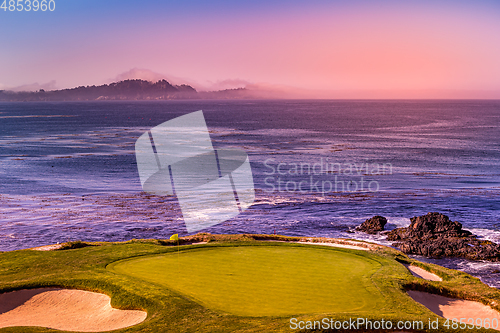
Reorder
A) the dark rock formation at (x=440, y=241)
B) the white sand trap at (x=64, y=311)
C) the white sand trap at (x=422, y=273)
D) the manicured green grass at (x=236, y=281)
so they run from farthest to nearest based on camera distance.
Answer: the dark rock formation at (x=440, y=241) < the white sand trap at (x=422, y=273) < the white sand trap at (x=64, y=311) < the manicured green grass at (x=236, y=281)

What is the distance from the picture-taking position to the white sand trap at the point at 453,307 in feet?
53.7

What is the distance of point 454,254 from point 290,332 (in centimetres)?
1972

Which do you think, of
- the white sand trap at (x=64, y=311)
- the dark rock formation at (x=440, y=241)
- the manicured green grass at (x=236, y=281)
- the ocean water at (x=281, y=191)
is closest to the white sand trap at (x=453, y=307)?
the manicured green grass at (x=236, y=281)

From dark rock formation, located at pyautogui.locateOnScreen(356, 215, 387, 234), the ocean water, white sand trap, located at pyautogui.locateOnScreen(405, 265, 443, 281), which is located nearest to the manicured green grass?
white sand trap, located at pyautogui.locateOnScreen(405, 265, 443, 281)

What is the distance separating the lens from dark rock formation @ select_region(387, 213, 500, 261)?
28062mm

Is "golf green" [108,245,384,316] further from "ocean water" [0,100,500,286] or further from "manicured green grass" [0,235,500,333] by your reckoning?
"ocean water" [0,100,500,286]

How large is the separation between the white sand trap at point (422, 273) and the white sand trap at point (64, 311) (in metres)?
13.6

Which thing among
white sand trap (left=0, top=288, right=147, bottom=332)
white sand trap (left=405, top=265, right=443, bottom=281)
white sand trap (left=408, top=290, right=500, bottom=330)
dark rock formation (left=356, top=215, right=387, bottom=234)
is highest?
white sand trap (left=0, top=288, right=147, bottom=332)

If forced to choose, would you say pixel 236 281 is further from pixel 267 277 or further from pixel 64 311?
pixel 64 311

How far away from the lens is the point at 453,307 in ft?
56.6

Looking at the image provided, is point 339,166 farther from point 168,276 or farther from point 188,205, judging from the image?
point 168,276

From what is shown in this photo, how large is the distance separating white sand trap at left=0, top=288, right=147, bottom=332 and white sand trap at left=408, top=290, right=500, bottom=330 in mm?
11675

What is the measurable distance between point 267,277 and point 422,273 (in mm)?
8745

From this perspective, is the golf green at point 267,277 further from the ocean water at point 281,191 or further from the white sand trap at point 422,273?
the ocean water at point 281,191
